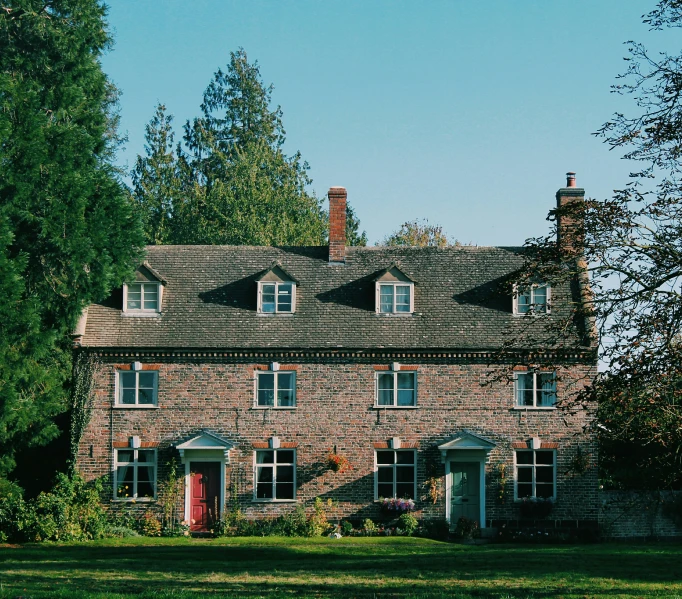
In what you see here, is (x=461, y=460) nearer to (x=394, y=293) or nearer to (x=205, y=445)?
(x=394, y=293)

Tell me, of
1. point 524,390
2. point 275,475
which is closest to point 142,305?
point 275,475

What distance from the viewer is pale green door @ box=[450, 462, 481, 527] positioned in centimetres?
3349

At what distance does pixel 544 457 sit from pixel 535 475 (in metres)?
0.66

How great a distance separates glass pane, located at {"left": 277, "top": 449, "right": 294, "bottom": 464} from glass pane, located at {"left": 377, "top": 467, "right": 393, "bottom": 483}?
278 centimetres

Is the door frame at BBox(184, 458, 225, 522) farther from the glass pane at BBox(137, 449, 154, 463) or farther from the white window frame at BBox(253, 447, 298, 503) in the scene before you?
the glass pane at BBox(137, 449, 154, 463)

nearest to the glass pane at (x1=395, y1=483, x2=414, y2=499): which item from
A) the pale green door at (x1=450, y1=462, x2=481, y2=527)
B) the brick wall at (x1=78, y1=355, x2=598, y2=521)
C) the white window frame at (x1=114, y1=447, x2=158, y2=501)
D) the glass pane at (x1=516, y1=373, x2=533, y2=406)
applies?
the brick wall at (x1=78, y1=355, x2=598, y2=521)

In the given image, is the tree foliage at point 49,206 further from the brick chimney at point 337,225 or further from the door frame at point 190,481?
the brick chimney at point 337,225

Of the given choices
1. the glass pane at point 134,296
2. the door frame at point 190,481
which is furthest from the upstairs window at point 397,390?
the glass pane at point 134,296

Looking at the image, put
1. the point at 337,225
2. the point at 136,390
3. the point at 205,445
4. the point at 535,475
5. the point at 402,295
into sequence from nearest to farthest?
the point at 205,445 < the point at 535,475 < the point at 136,390 < the point at 402,295 < the point at 337,225

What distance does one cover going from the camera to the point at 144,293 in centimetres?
3497

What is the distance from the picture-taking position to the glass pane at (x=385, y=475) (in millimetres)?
33562

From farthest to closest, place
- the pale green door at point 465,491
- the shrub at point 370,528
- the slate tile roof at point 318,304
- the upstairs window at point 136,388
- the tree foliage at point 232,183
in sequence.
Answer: the tree foliage at point 232,183, the slate tile roof at point 318,304, the upstairs window at point 136,388, the pale green door at point 465,491, the shrub at point 370,528

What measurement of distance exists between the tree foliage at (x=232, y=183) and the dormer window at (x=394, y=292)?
2044 centimetres

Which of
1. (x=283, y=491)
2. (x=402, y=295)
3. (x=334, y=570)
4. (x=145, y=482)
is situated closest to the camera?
(x=334, y=570)
